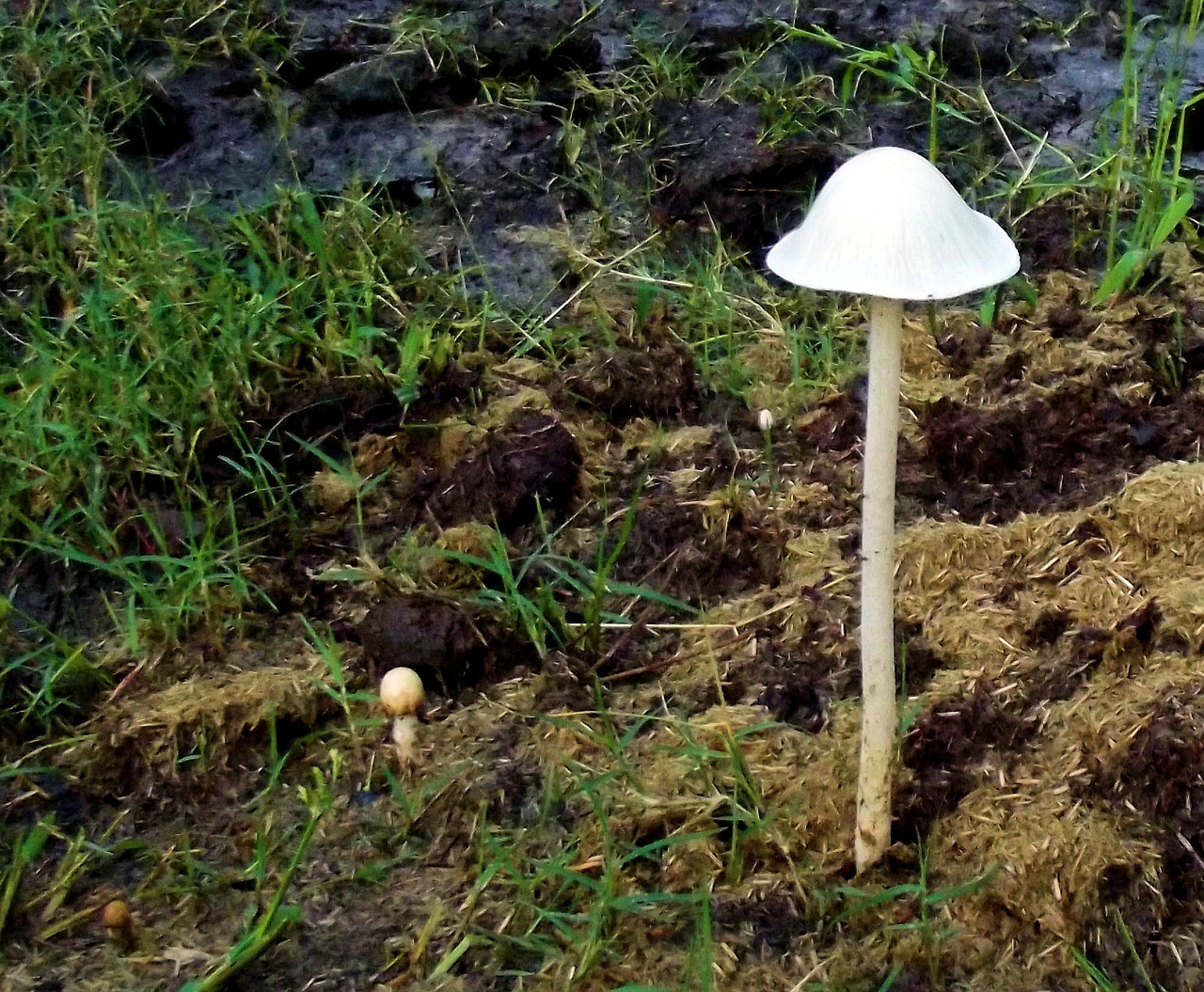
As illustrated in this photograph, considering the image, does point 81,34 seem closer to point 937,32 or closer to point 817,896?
point 937,32

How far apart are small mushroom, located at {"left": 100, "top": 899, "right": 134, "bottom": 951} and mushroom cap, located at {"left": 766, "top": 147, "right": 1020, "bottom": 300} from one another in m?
1.15

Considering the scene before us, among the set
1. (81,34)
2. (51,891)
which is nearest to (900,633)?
(51,891)

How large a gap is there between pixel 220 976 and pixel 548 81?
102 inches

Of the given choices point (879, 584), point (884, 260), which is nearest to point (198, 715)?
point (879, 584)

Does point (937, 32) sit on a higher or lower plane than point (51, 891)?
higher

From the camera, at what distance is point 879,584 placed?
1.35 metres

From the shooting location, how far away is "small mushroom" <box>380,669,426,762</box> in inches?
63.7

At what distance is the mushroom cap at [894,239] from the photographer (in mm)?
1173

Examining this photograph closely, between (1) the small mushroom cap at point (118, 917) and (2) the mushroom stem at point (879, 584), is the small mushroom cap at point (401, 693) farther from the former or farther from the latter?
(2) the mushroom stem at point (879, 584)

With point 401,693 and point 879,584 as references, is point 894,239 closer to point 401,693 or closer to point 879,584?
point 879,584

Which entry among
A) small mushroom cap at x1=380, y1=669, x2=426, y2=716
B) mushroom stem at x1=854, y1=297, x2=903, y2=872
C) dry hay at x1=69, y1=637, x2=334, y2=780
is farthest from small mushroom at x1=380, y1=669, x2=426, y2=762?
mushroom stem at x1=854, y1=297, x2=903, y2=872

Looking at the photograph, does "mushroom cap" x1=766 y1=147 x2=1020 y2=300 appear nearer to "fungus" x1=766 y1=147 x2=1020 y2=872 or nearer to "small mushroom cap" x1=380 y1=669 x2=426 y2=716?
"fungus" x1=766 y1=147 x2=1020 y2=872

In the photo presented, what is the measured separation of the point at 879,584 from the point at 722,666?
1.59 ft

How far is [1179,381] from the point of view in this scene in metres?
2.20
